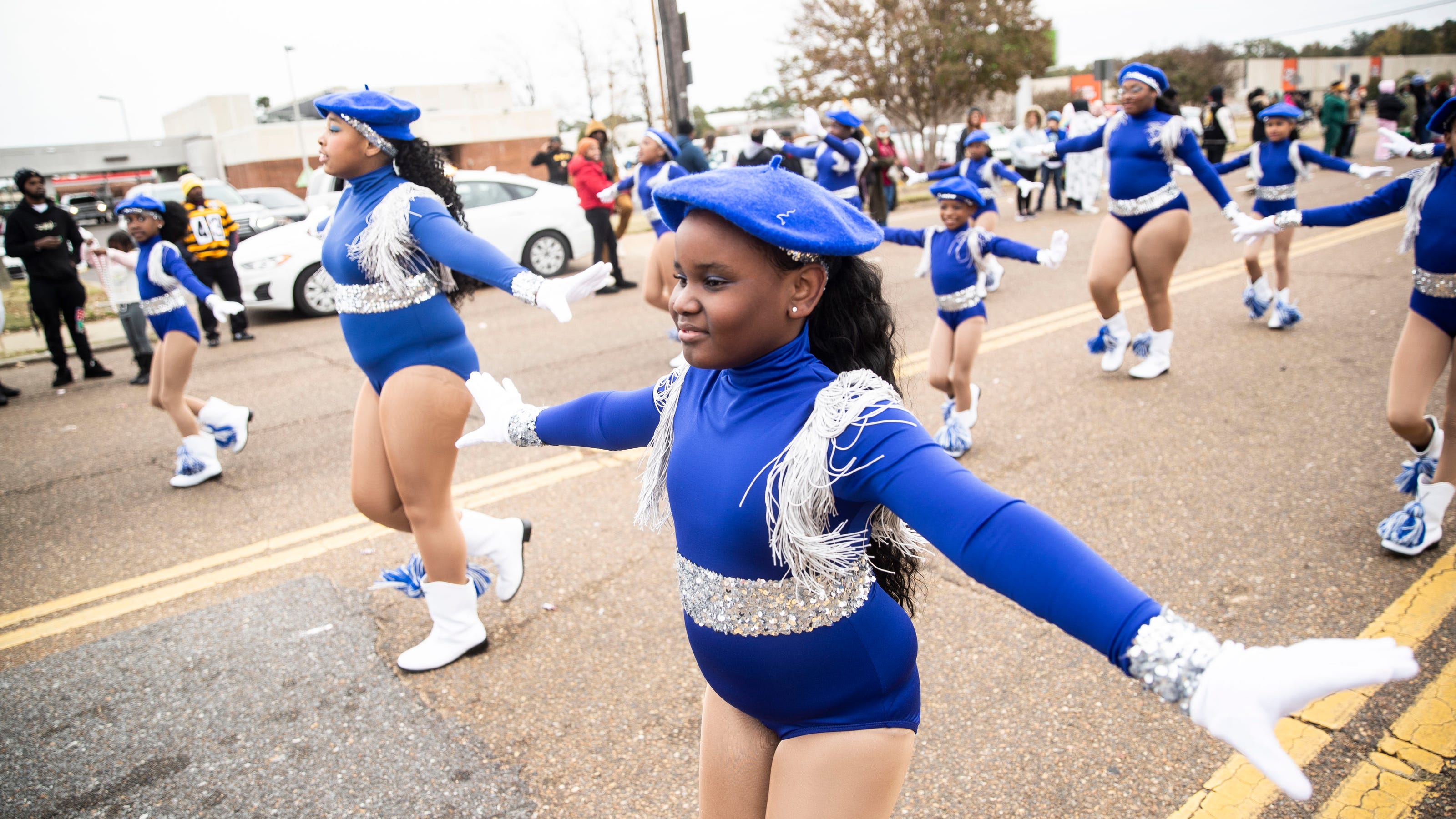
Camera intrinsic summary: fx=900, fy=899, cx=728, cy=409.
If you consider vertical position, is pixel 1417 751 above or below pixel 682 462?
below

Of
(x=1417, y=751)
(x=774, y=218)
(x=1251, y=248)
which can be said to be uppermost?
(x=774, y=218)

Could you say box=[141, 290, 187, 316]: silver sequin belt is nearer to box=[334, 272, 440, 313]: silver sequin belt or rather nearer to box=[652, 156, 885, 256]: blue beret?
box=[334, 272, 440, 313]: silver sequin belt

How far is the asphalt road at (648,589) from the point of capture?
2861 mm

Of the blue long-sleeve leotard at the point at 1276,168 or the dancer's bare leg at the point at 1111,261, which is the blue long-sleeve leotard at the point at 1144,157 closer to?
the dancer's bare leg at the point at 1111,261

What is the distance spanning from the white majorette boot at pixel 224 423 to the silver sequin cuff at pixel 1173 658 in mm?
6111

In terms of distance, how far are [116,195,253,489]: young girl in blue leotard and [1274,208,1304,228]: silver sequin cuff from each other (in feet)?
20.7

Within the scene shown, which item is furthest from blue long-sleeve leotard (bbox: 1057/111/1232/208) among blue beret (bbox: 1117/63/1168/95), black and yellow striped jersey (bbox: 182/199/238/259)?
black and yellow striped jersey (bbox: 182/199/238/259)

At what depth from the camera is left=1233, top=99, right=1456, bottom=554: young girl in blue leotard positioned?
3.65 meters

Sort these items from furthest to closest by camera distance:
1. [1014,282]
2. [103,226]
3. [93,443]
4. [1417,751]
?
[103,226], [1014,282], [93,443], [1417,751]

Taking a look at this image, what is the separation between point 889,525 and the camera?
5.79ft

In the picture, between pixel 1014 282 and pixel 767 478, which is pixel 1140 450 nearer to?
pixel 767 478

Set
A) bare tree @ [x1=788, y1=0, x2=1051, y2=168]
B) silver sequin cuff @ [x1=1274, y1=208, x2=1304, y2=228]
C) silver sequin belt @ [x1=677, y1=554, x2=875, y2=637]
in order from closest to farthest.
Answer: silver sequin belt @ [x1=677, y1=554, x2=875, y2=637] < silver sequin cuff @ [x1=1274, y1=208, x2=1304, y2=228] < bare tree @ [x1=788, y1=0, x2=1051, y2=168]

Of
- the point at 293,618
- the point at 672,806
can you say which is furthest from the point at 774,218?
the point at 293,618

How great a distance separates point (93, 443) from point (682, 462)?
7.08 meters
